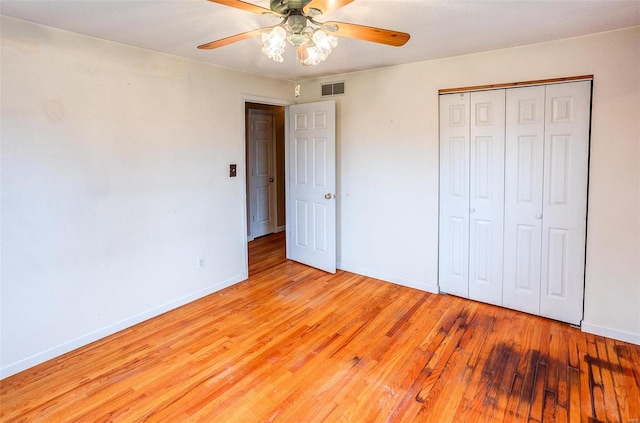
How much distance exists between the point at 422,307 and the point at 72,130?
3.25 metres

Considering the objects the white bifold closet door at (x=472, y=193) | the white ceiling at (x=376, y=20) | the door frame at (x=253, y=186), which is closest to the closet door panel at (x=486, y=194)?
the white bifold closet door at (x=472, y=193)

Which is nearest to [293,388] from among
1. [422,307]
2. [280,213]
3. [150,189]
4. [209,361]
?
[209,361]

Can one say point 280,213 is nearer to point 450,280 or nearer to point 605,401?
point 450,280

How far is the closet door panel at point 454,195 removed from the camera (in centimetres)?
341

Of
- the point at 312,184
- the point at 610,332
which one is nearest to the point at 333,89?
the point at 312,184

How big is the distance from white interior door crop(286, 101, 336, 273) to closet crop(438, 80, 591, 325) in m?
1.26

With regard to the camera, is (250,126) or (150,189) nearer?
(150,189)

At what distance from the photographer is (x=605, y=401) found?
6.92 ft

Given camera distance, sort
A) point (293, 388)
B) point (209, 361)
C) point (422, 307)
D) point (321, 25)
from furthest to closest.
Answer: point (422, 307) < point (209, 361) < point (293, 388) < point (321, 25)

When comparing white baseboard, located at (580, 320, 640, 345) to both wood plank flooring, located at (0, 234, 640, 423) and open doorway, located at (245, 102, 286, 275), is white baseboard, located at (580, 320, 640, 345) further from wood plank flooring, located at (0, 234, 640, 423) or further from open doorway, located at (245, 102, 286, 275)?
open doorway, located at (245, 102, 286, 275)

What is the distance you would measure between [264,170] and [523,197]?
412cm

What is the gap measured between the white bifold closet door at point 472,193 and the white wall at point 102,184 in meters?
2.23

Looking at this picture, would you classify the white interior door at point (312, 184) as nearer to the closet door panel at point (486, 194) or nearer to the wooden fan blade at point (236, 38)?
the closet door panel at point (486, 194)

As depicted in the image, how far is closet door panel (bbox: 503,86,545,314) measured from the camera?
3.04m
